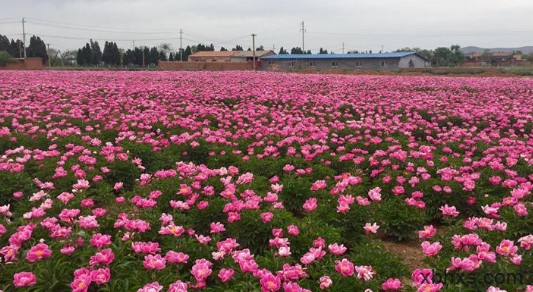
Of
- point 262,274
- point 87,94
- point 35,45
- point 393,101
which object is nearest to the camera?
point 262,274

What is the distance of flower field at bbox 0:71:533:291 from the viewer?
309cm

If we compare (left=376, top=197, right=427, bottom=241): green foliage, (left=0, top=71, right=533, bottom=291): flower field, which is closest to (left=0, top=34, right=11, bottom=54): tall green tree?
Result: (left=0, top=71, right=533, bottom=291): flower field

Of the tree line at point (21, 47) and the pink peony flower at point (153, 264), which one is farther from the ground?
the tree line at point (21, 47)

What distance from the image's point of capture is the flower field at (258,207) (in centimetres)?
309

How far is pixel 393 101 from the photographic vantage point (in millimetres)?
13070

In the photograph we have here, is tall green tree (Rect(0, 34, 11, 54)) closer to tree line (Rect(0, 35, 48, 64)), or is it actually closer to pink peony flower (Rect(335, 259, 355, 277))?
tree line (Rect(0, 35, 48, 64))

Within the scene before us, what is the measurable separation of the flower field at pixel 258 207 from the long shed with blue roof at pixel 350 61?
5643 centimetres

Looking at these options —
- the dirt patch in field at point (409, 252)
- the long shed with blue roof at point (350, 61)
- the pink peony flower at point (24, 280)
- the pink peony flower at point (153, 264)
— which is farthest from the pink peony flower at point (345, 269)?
the long shed with blue roof at point (350, 61)

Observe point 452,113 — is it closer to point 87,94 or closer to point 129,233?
point 129,233

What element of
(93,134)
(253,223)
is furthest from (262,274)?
(93,134)

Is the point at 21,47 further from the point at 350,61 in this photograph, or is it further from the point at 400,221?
the point at 400,221

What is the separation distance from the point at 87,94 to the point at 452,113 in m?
11.2

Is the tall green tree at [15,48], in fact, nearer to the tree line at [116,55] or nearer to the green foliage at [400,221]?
the tree line at [116,55]

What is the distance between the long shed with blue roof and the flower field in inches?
2221
